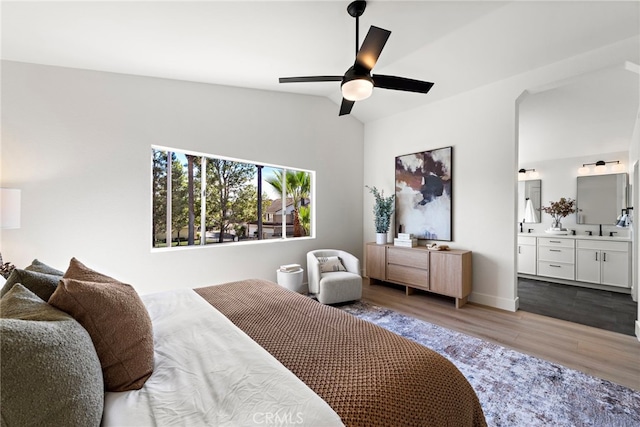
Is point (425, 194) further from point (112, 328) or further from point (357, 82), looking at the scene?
point (112, 328)

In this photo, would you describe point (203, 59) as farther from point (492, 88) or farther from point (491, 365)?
point (491, 365)

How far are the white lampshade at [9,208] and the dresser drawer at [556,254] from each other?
6857mm

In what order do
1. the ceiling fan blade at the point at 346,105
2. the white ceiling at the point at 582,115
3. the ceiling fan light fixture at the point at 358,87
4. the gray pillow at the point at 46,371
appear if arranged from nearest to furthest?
the gray pillow at the point at 46,371, the ceiling fan light fixture at the point at 358,87, the ceiling fan blade at the point at 346,105, the white ceiling at the point at 582,115

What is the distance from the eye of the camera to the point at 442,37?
9.55 feet

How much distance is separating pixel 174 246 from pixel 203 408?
9.71 feet

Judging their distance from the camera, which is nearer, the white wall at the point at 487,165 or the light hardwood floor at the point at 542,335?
the light hardwood floor at the point at 542,335

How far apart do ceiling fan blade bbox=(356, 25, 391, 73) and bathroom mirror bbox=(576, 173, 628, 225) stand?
193 inches

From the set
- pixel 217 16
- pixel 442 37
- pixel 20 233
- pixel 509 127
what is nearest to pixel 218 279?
pixel 20 233

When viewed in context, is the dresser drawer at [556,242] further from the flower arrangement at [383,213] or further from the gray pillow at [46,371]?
the gray pillow at [46,371]

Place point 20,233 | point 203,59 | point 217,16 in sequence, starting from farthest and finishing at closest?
1. point 203,59
2. point 20,233
3. point 217,16

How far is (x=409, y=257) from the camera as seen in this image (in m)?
4.03

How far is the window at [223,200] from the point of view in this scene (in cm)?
341

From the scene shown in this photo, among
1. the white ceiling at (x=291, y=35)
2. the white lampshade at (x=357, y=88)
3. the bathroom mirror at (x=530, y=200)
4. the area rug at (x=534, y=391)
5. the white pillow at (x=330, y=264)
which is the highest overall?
the white ceiling at (x=291, y=35)

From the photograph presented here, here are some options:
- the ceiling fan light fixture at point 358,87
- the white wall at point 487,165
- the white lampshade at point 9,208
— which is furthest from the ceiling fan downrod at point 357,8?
the white lampshade at point 9,208
